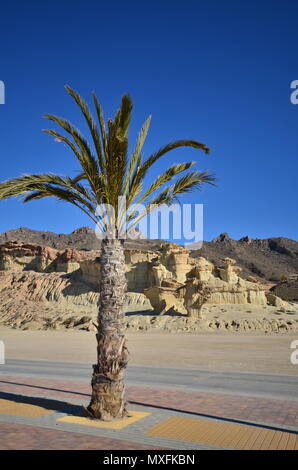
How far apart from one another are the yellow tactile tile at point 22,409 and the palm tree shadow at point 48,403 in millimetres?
147

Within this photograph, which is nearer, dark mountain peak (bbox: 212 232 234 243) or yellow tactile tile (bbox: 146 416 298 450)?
yellow tactile tile (bbox: 146 416 298 450)

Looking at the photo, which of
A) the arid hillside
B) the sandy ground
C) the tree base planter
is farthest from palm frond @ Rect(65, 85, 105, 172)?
the arid hillside

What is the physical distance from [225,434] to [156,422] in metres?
1.36

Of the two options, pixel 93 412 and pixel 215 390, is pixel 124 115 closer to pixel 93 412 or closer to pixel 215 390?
pixel 93 412

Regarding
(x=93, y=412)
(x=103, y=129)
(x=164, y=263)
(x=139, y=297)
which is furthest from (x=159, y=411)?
(x=164, y=263)

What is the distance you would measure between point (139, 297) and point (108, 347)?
4194 cm

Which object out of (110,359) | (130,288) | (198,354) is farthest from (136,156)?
(130,288)

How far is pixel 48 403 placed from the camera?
8.58 meters

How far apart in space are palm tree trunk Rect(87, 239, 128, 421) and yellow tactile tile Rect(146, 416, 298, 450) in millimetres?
897

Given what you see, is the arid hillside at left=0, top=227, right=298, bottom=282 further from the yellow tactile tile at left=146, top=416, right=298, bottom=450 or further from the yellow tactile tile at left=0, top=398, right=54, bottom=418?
the yellow tactile tile at left=146, top=416, right=298, bottom=450

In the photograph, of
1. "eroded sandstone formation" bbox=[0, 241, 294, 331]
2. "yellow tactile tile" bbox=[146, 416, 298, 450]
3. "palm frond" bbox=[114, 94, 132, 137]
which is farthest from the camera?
"eroded sandstone formation" bbox=[0, 241, 294, 331]

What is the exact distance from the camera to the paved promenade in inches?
230

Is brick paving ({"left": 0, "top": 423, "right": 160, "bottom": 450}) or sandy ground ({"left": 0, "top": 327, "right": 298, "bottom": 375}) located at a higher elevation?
brick paving ({"left": 0, "top": 423, "right": 160, "bottom": 450})

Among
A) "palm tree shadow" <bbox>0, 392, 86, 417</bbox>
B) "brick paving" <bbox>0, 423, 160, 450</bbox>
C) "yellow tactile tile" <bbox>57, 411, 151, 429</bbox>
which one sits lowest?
"palm tree shadow" <bbox>0, 392, 86, 417</bbox>
